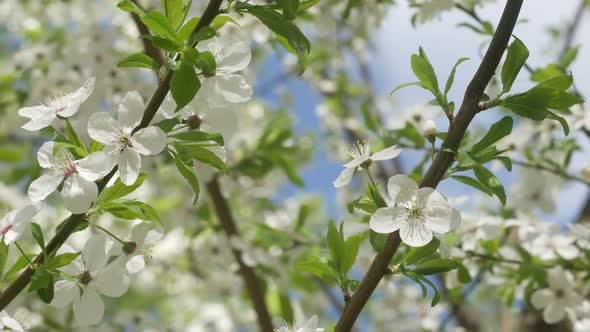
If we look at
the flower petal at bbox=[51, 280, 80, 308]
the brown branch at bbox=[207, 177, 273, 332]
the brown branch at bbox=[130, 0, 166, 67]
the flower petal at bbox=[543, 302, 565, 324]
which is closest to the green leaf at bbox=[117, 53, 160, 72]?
the flower petal at bbox=[51, 280, 80, 308]

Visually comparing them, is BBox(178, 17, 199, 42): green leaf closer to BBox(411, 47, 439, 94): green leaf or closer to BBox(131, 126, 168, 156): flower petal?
BBox(131, 126, 168, 156): flower petal

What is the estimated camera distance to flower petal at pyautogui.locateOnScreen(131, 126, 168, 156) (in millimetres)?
1064

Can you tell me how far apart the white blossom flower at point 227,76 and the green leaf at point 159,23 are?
0.10 meters

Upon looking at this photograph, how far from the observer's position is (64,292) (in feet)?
3.81

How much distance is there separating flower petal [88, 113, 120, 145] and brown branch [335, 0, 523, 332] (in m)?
0.49

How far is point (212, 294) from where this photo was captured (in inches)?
146

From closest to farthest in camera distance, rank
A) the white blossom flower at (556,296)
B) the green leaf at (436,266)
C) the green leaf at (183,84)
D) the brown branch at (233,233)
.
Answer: the green leaf at (183,84) < the green leaf at (436,266) < the white blossom flower at (556,296) < the brown branch at (233,233)

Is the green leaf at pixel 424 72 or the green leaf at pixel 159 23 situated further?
the green leaf at pixel 424 72

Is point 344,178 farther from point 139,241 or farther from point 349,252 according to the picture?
point 139,241

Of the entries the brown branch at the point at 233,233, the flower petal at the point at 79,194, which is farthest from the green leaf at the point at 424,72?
the brown branch at the point at 233,233

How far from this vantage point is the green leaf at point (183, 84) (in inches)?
40.6

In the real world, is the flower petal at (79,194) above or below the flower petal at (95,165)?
below

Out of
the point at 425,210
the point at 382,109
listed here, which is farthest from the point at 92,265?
the point at 382,109

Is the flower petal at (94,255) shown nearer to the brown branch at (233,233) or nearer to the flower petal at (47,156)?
the flower petal at (47,156)
